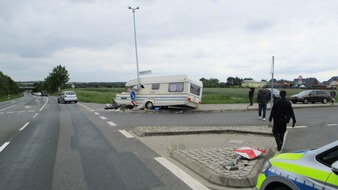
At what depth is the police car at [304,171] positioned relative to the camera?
304 centimetres

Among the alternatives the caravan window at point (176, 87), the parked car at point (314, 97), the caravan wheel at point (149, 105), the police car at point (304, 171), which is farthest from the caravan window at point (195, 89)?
the police car at point (304, 171)

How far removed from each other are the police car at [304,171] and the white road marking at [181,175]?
1.75 m

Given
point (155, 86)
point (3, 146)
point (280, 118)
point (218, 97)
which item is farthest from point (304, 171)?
point (218, 97)

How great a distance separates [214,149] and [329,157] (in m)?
4.99

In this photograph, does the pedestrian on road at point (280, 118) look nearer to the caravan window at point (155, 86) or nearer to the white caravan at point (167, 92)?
the white caravan at point (167, 92)

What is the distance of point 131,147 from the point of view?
9.02 meters

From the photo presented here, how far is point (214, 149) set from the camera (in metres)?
8.17

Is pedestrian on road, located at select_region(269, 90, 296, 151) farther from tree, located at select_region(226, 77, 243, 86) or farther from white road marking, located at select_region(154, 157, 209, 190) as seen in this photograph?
tree, located at select_region(226, 77, 243, 86)

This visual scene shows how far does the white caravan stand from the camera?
23.3m

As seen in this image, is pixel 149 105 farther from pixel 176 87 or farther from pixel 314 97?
pixel 314 97

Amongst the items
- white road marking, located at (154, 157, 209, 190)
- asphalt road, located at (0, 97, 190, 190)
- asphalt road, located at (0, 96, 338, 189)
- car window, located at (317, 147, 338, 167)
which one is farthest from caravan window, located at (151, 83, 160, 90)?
car window, located at (317, 147, 338, 167)

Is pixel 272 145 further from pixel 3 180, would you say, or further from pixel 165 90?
pixel 165 90

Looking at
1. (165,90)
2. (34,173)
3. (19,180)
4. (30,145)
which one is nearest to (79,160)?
(34,173)

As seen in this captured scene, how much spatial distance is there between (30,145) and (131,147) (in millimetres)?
3078
